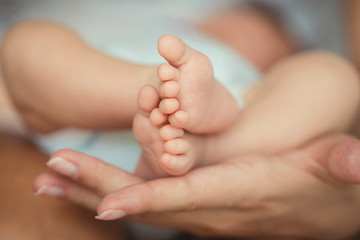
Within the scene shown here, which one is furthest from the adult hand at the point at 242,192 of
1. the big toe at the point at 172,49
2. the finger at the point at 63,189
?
the big toe at the point at 172,49

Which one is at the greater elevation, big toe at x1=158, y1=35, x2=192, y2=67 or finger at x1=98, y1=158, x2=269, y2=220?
big toe at x1=158, y1=35, x2=192, y2=67

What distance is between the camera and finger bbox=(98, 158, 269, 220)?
0.42 metres

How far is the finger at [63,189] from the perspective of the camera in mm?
504

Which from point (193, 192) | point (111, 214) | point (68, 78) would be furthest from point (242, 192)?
point (68, 78)

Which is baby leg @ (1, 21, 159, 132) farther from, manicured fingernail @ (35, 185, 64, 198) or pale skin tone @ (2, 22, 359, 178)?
manicured fingernail @ (35, 185, 64, 198)

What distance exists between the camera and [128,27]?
3.86ft

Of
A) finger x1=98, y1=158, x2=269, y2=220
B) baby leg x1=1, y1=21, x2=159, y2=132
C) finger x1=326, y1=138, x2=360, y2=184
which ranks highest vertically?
baby leg x1=1, y1=21, x2=159, y2=132

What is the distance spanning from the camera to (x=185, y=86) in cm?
42

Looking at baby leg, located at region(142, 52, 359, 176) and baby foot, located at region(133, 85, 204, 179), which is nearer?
baby foot, located at region(133, 85, 204, 179)

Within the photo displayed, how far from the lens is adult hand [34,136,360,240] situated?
1.48 ft

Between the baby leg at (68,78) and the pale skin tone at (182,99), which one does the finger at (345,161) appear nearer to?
the pale skin tone at (182,99)

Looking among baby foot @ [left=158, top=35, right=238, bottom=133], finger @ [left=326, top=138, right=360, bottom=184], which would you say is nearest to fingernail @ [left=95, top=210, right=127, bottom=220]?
baby foot @ [left=158, top=35, right=238, bottom=133]

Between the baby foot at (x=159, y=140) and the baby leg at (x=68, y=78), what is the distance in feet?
0.20

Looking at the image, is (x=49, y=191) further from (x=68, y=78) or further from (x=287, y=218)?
(x=287, y=218)
